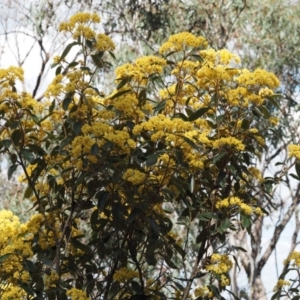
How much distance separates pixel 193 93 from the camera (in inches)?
130


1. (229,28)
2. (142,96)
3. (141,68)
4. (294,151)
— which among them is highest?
(229,28)

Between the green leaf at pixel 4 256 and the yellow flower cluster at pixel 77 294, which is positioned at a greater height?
the green leaf at pixel 4 256

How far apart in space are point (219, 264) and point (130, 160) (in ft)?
1.83

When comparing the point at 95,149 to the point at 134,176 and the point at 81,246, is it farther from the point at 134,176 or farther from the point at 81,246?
the point at 81,246

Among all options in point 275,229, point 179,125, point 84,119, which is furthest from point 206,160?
point 275,229

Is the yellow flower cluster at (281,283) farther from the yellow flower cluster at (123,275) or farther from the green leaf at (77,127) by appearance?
the green leaf at (77,127)

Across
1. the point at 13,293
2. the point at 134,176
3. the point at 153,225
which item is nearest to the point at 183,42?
the point at 134,176

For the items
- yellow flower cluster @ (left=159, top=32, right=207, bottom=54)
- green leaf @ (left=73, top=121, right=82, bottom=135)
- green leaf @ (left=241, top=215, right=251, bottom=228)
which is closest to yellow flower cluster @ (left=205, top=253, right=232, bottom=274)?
green leaf @ (left=241, top=215, right=251, bottom=228)

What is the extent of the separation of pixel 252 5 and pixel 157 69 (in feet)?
20.2

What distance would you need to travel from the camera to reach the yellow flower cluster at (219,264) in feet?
9.98

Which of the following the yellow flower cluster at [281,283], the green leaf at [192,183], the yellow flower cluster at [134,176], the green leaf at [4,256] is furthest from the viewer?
the yellow flower cluster at [281,283]

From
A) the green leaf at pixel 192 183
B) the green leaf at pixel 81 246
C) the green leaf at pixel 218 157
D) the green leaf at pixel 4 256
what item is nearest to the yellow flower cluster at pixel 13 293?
the green leaf at pixel 4 256

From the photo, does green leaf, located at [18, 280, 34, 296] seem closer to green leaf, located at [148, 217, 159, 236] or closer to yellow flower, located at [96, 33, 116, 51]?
green leaf, located at [148, 217, 159, 236]

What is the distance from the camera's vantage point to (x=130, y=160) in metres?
3.02
